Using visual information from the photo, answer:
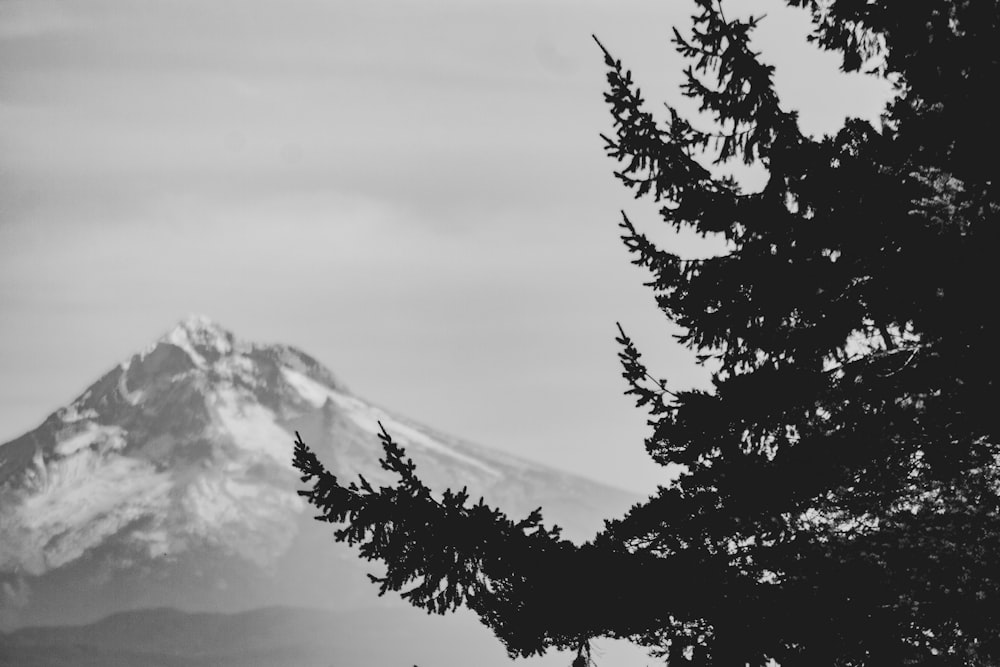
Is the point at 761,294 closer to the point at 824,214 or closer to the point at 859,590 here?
the point at 824,214

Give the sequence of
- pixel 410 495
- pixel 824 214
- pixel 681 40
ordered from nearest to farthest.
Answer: pixel 410 495 → pixel 824 214 → pixel 681 40

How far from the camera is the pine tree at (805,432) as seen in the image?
6.33 metres

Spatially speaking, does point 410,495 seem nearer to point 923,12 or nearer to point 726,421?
point 726,421

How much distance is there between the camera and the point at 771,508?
6852mm

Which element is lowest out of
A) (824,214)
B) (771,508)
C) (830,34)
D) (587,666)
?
(587,666)

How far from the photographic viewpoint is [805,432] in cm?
730

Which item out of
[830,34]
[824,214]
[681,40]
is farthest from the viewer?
[830,34]

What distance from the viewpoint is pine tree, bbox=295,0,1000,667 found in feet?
20.8

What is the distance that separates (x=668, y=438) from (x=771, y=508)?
1.54 meters

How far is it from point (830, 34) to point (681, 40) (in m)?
2.37

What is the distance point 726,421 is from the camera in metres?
7.77

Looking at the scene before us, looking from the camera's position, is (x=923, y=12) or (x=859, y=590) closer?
(x=859, y=590)

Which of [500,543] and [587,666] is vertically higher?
[500,543]

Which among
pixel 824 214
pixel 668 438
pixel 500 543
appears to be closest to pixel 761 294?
pixel 824 214
